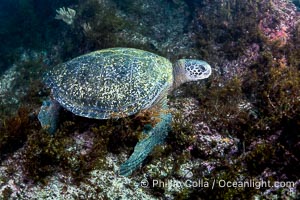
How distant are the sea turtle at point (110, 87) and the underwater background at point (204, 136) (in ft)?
0.69

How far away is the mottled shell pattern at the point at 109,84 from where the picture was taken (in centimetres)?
455

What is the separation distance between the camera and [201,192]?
355 cm

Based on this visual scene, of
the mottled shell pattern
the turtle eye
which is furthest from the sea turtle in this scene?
the turtle eye

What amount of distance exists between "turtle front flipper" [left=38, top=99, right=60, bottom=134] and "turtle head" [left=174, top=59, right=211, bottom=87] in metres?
2.38

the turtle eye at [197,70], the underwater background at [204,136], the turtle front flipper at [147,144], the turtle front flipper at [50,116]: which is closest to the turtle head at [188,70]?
the turtle eye at [197,70]

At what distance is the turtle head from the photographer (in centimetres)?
538

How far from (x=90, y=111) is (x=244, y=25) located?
518cm

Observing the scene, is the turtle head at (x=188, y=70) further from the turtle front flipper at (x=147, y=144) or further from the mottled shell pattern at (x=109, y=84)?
the turtle front flipper at (x=147, y=144)

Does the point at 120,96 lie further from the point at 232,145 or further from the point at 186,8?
the point at 186,8

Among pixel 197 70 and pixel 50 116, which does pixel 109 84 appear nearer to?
pixel 50 116

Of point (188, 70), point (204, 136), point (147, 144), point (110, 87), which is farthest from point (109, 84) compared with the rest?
point (204, 136)

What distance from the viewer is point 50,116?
181 inches

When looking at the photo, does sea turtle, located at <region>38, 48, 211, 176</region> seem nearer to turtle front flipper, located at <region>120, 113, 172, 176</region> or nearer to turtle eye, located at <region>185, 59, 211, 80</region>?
turtle front flipper, located at <region>120, 113, 172, 176</region>

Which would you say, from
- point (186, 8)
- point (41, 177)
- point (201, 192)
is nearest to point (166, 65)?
point (201, 192)
